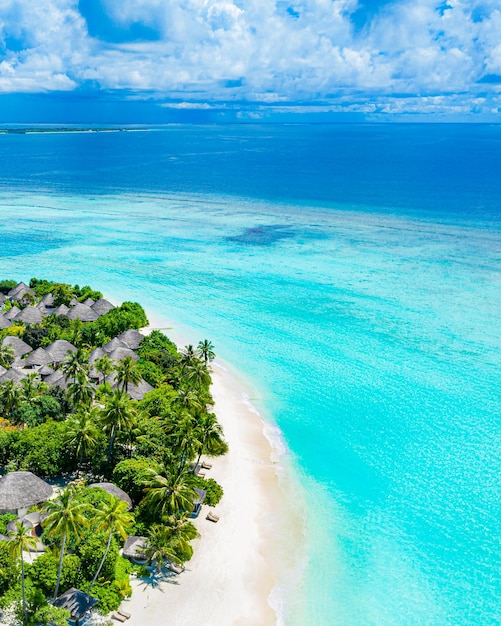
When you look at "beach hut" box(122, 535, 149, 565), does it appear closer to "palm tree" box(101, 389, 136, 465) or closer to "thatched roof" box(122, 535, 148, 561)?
"thatched roof" box(122, 535, 148, 561)

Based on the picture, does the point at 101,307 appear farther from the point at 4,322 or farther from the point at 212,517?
the point at 212,517

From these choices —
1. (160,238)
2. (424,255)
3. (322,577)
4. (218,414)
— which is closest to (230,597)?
(322,577)

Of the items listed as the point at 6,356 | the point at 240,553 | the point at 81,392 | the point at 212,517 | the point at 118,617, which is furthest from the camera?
the point at 6,356

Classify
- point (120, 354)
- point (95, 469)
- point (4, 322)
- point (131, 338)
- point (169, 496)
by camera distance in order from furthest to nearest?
point (4, 322) → point (131, 338) → point (120, 354) → point (95, 469) → point (169, 496)

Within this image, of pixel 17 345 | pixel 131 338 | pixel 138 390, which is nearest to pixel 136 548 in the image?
pixel 138 390

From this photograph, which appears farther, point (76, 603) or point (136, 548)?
point (136, 548)

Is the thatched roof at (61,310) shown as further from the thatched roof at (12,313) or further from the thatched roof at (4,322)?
the thatched roof at (4,322)

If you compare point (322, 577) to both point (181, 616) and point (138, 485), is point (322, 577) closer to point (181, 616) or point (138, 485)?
point (181, 616)
